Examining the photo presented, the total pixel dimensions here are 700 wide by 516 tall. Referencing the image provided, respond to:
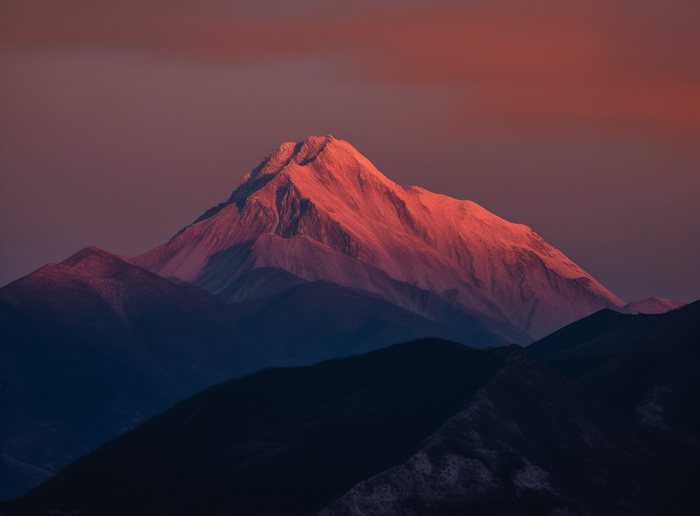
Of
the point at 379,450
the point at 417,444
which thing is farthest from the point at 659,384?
the point at 417,444

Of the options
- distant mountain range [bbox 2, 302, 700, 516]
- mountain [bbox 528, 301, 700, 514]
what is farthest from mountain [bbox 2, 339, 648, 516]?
mountain [bbox 528, 301, 700, 514]

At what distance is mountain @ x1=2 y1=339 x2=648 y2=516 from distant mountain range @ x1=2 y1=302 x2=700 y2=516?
178mm

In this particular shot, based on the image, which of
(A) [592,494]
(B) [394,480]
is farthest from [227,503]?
(A) [592,494]

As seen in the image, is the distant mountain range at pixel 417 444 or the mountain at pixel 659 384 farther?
the mountain at pixel 659 384

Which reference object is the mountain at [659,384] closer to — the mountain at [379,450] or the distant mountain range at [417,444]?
the distant mountain range at [417,444]

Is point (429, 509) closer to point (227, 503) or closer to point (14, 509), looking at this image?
point (227, 503)

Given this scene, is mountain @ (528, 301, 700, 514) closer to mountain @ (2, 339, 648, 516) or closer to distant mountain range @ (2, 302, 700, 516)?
distant mountain range @ (2, 302, 700, 516)

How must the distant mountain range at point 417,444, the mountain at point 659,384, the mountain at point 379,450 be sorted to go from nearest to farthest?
the mountain at point 379,450 → the distant mountain range at point 417,444 → the mountain at point 659,384

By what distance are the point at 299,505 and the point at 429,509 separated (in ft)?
36.0

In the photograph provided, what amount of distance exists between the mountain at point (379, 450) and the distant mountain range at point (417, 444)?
178 mm

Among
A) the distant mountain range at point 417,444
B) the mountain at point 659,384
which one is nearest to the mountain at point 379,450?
the distant mountain range at point 417,444

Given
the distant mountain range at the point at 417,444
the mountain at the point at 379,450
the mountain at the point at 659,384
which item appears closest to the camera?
the mountain at the point at 379,450

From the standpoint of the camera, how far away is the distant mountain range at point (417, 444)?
362ft

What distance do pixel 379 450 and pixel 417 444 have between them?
5711mm
